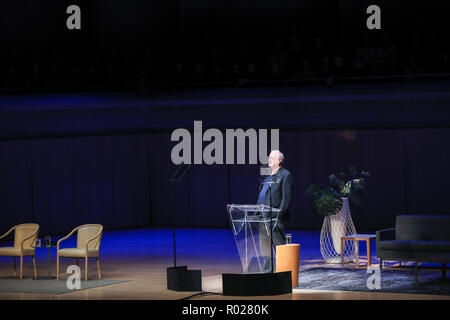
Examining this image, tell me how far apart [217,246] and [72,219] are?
3647 millimetres

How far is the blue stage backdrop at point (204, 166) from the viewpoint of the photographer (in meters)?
14.5

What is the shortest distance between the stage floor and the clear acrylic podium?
17.8 inches

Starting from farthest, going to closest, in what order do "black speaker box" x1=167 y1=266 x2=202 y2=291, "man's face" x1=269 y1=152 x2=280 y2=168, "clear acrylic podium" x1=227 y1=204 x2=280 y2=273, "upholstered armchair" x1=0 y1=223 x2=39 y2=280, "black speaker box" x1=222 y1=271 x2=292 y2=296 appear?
"upholstered armchair" x1=0 y1=223 x2=39 y2=280, "man's face" x1=269 y1=152 x2=280 y2=168, "black speaker box" x1=167 y1=266 x2=202 y2=291, "clear acrylic podium" x1=227 y1=204 x2=280 y2=273, "black speaker box" x1=222 y1=271 x2=292 y2=296

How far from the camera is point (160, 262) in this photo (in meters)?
11.4

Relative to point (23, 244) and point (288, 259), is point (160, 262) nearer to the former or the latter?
point (23, 244)

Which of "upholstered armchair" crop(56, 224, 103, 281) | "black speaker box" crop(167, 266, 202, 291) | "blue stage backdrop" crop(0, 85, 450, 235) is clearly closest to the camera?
"black speaker box" crop(167, 266, 202, 291)

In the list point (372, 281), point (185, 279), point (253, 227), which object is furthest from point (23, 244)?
point (372, 281)

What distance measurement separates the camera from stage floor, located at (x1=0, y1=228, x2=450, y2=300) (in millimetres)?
8352

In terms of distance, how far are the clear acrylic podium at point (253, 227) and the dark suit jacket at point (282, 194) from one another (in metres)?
0.12

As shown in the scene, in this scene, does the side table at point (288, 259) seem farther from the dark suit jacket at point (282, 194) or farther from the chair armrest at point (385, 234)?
the chair armrest at point (385, 234)

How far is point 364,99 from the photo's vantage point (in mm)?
14383

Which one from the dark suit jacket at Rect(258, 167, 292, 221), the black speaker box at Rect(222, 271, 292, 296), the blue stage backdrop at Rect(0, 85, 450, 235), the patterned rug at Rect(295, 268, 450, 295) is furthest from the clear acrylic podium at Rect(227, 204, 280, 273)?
the blue stage backdrop at Rect(0, 85, 450, 235)

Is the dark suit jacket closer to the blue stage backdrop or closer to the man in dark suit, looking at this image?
the man in dark suit
